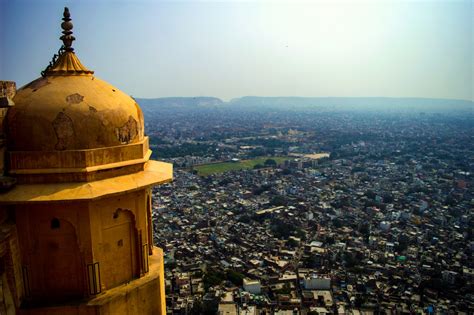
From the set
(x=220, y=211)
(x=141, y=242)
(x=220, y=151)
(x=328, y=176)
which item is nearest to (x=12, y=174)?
(x=141, y=242)

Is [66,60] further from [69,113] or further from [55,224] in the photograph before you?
[55,224]

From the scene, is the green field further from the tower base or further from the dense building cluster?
the tower base

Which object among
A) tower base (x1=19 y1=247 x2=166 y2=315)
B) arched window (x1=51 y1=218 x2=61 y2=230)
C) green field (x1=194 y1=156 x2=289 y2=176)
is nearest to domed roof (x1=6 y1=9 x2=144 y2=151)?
arched window (x1=51 y1=218 x2=61 y2=230)

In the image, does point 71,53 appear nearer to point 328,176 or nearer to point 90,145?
point 90,145

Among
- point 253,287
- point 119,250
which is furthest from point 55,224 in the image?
point 253,287

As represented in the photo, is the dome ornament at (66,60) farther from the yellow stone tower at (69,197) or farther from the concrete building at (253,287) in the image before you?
the concrete building at (253,287)

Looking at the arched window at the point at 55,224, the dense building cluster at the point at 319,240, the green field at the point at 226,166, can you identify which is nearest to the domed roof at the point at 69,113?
the arched window at the point at 55,224

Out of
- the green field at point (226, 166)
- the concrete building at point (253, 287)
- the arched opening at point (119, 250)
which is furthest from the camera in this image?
the green field at point (226, 166)
